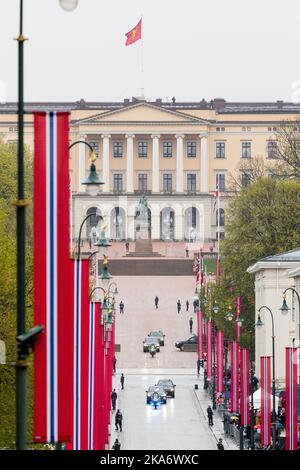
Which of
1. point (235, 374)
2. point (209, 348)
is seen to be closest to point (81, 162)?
point (209, 348)

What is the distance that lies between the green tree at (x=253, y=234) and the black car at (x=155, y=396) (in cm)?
1132

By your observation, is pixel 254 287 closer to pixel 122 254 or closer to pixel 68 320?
pixel 122 254

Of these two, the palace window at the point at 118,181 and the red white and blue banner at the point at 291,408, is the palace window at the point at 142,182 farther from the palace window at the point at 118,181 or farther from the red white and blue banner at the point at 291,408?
the red white and blue banner at the point at 291,408

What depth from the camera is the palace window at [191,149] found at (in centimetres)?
16550

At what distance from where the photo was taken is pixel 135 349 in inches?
3538

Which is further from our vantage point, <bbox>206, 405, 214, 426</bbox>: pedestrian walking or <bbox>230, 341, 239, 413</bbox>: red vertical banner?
<bbox>206, 405, 214, 426</bbox>: pedestrian walking

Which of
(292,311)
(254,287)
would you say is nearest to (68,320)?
(292,311)

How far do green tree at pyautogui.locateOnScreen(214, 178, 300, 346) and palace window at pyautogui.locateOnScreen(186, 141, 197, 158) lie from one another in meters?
73.4

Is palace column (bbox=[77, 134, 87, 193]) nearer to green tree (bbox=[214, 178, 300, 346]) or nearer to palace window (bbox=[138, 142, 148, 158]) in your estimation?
palace window (bbox=[138, 142, 148, 158])

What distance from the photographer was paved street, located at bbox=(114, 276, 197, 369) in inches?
3415

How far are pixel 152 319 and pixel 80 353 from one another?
248 ft

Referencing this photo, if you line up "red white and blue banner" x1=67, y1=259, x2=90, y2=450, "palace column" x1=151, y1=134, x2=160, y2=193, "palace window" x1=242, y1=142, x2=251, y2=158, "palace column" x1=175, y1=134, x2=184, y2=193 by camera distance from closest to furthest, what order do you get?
"red white and blue banner" x1=67, y1=259, x2=90, y2=450 < "palace column" x1=151, y1=134, x2=160, y2=193 < "palace column" x1=175, y1=134, x2=184, y2=193 < "palace window" x1=242, y1=142, x2=251, y2=158

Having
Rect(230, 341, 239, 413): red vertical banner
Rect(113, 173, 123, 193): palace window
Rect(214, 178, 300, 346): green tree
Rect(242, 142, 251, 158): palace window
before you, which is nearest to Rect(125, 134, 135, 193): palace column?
Rect(113, 173, 123, 193): palace window

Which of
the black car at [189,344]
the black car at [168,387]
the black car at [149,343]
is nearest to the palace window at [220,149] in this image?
the black car at [189,344]
